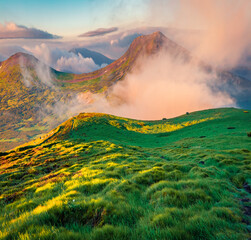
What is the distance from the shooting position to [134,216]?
425cm

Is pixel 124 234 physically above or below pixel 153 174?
above

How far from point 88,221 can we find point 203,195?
4284 mm

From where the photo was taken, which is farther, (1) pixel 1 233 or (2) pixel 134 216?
(2) pixel 134 216

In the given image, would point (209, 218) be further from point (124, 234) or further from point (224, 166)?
point (224, 166)

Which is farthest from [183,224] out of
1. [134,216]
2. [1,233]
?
[1,233]

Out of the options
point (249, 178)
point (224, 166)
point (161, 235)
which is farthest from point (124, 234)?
point (224, 166)

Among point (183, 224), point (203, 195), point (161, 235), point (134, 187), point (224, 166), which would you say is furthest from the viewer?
point (224, 166)

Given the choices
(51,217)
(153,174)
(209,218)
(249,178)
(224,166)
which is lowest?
(224,166)

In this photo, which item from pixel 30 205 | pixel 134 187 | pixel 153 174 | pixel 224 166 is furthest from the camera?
pixel 224 166

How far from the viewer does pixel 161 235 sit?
312 cm

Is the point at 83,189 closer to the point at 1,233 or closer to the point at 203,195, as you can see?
the point at 1,233

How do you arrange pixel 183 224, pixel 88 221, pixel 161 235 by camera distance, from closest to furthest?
pixel 161 235 → pixel 183 224 → pixel 88 221

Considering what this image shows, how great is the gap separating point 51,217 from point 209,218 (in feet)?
15.1

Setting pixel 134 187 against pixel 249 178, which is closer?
pixel 134 187
